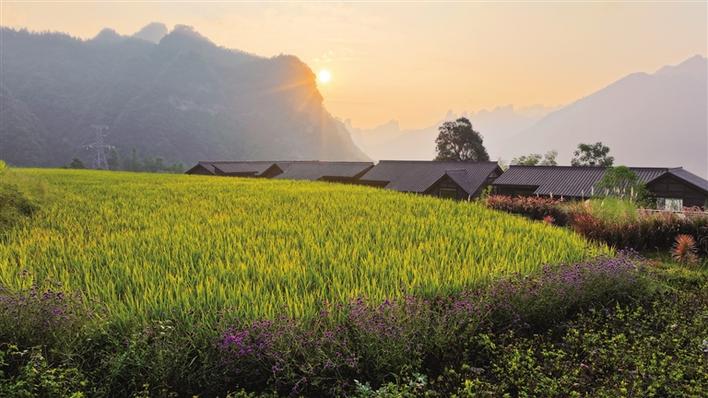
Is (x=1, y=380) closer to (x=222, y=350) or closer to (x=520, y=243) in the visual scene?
(x=222, y=350)

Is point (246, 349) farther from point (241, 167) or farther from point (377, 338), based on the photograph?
point (241, 167)

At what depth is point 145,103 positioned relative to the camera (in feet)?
439

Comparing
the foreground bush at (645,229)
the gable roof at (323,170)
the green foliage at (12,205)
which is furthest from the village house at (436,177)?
the green foliage at (12,205)

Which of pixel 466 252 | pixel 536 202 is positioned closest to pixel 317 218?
pixel 466 252

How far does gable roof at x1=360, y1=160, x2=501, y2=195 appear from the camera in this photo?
1549 inches

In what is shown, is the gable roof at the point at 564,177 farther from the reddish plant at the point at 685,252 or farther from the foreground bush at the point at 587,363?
the foreground bush at the point at 587,363

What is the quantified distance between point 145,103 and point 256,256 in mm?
147265

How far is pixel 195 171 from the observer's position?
54812 mm

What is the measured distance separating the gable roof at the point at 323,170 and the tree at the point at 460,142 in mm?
18620

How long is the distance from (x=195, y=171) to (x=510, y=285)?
54.7 metres

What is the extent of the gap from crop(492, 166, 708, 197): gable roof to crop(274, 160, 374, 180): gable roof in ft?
63.7

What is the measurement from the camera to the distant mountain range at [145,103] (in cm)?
10600

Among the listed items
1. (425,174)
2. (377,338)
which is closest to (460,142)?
(425,174)

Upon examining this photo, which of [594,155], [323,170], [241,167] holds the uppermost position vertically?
[594,155]
